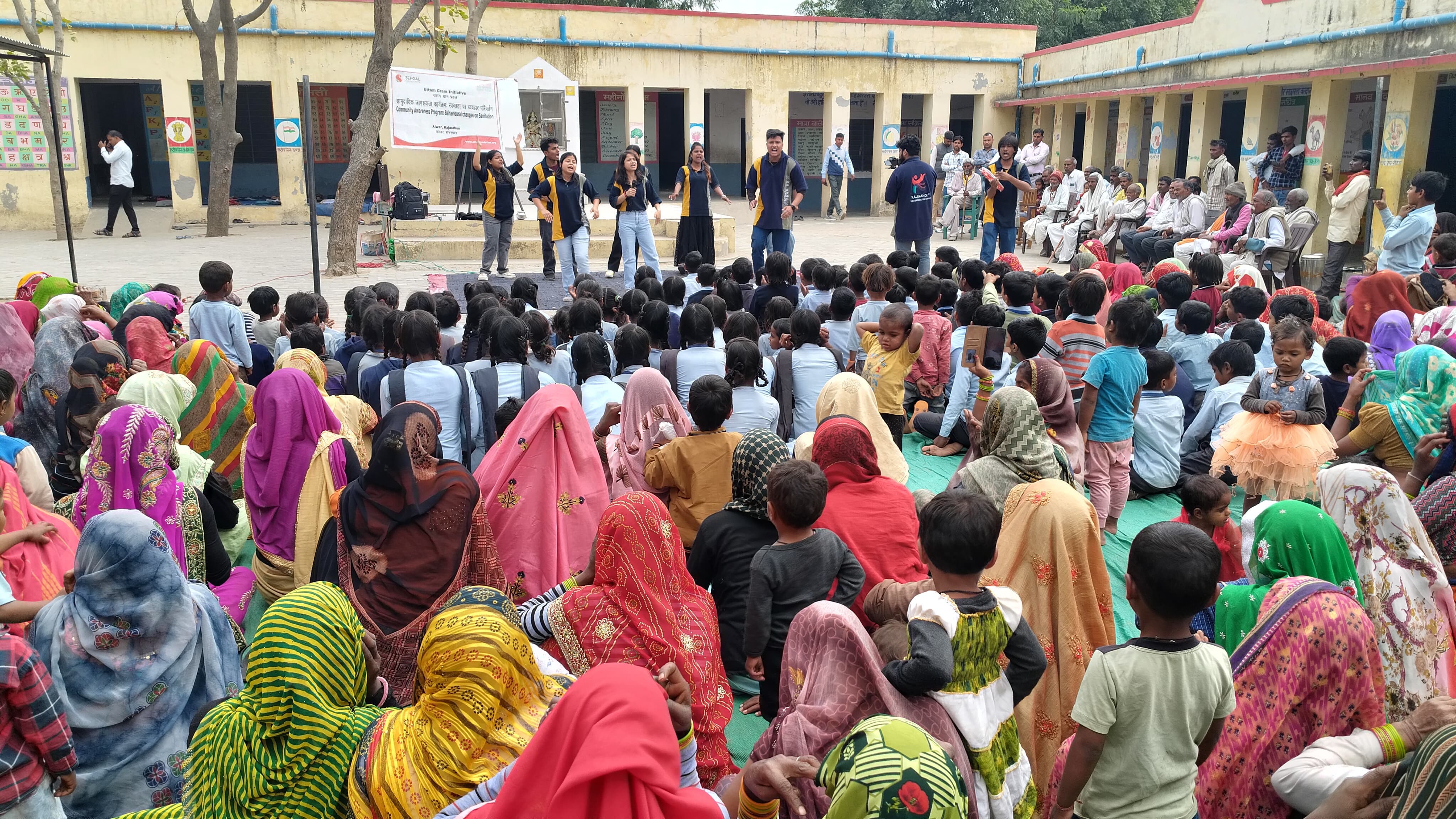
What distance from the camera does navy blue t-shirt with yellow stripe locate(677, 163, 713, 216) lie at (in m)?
11.5

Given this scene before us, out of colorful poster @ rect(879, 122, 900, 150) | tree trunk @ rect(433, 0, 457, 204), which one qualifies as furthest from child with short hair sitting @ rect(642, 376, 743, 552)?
colorful poster @ rect(879, 122, 900, 150)

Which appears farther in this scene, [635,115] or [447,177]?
[635,115]

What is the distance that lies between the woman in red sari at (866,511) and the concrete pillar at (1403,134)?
444 inches

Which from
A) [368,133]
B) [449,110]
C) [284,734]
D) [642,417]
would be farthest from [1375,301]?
[449,110]

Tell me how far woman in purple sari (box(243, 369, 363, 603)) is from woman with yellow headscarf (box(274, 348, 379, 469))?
17 cm

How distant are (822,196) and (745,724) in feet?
67.2

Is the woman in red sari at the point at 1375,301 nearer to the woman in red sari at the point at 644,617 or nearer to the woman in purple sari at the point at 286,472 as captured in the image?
the woman in red sari at the point at 644,617

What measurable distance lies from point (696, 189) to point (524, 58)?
34.5ft

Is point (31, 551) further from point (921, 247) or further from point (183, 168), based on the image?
point (183, 168)

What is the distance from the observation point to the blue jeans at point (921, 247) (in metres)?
10.5

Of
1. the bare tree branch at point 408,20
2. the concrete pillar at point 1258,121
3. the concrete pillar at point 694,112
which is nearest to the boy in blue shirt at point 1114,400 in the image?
the bare tree branch at point 408,20

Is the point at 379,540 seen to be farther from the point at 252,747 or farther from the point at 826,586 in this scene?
the point at 826,586

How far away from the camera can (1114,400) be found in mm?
A: 4738

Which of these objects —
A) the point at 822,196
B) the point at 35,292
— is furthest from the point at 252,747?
the point at 822,196
